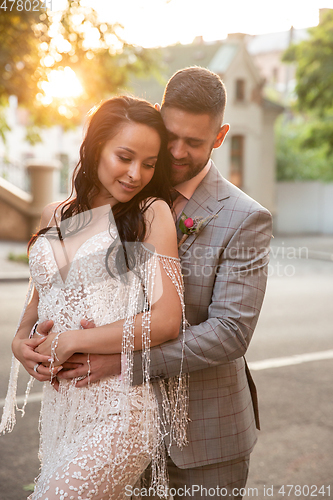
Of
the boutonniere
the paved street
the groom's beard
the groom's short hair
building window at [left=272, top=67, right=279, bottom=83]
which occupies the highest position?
the groom's short hair

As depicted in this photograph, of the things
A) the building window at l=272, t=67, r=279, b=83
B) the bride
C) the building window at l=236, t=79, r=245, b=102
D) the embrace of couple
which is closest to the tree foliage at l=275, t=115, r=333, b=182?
the building window at l=236, t=79, r=245, b=102

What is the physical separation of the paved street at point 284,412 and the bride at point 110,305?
6.24ft

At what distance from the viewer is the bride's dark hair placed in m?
2.04

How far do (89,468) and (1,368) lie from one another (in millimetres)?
4294

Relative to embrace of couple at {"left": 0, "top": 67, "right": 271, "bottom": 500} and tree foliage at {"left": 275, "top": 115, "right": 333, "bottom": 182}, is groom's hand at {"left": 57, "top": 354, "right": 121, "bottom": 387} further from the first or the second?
tree foliage at {"left": 275, "top": 115, "right": 333, "bottom": 182}

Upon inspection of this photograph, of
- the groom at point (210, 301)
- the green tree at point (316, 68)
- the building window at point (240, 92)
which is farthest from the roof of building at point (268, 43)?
the groom at point (210, 301)

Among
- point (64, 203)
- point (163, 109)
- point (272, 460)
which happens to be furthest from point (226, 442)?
point (272, 460)

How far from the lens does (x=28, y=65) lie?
35.1 feet

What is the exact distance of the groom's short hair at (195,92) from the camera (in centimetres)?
224

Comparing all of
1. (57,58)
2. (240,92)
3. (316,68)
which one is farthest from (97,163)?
(240,92)

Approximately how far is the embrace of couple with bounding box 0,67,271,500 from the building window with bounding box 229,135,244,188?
26640 mm

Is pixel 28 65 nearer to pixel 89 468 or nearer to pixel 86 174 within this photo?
pixel 86 174

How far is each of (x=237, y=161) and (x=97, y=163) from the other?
27125 mm

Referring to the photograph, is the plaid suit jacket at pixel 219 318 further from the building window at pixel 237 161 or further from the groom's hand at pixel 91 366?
the building window at pixel 237 161
